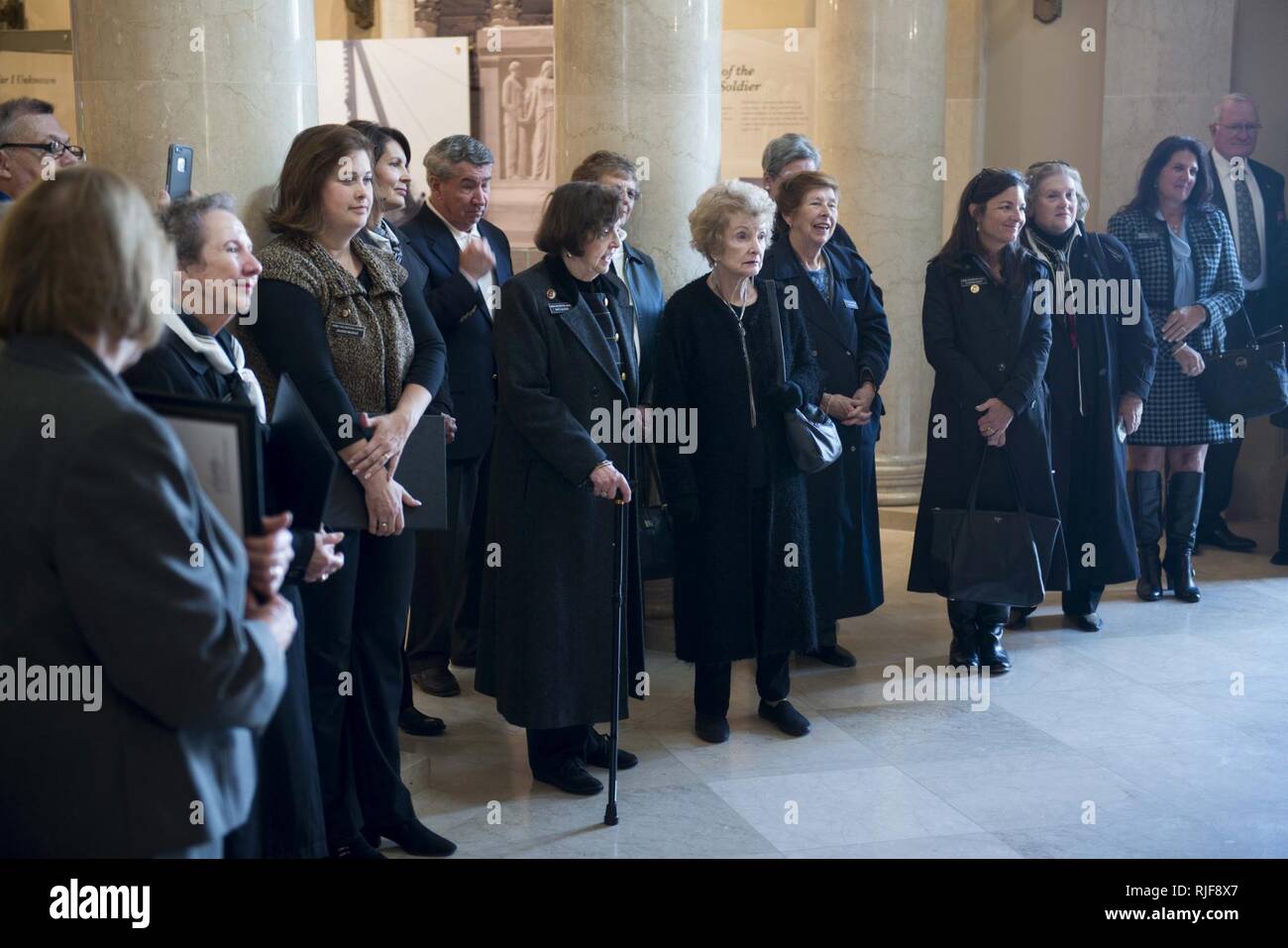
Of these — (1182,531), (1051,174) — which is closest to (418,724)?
(1051,174)

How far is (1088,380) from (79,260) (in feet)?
16.3

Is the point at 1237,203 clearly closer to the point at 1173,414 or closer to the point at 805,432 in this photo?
the point at 1173,414

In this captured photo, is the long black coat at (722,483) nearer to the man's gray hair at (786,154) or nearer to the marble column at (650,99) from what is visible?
the marble column at (650,99)

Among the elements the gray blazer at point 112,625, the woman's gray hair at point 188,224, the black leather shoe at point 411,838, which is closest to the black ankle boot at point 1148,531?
the black leather shoe at point 411,838

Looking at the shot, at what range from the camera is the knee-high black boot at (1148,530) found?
684 cm

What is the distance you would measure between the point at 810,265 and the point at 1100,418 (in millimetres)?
1546

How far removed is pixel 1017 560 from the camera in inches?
221

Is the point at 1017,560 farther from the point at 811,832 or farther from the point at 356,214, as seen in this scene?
the point at 356,214

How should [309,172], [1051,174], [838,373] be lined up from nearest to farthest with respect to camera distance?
1. [309,172]
2. [838,373]
3. [1051,174]

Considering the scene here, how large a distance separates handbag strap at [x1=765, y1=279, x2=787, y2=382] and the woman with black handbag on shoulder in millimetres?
2655

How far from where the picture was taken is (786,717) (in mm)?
5031

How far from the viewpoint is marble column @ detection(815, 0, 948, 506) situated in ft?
26.8

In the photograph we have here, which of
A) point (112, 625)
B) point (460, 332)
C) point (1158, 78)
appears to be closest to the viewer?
point (112, 625)
